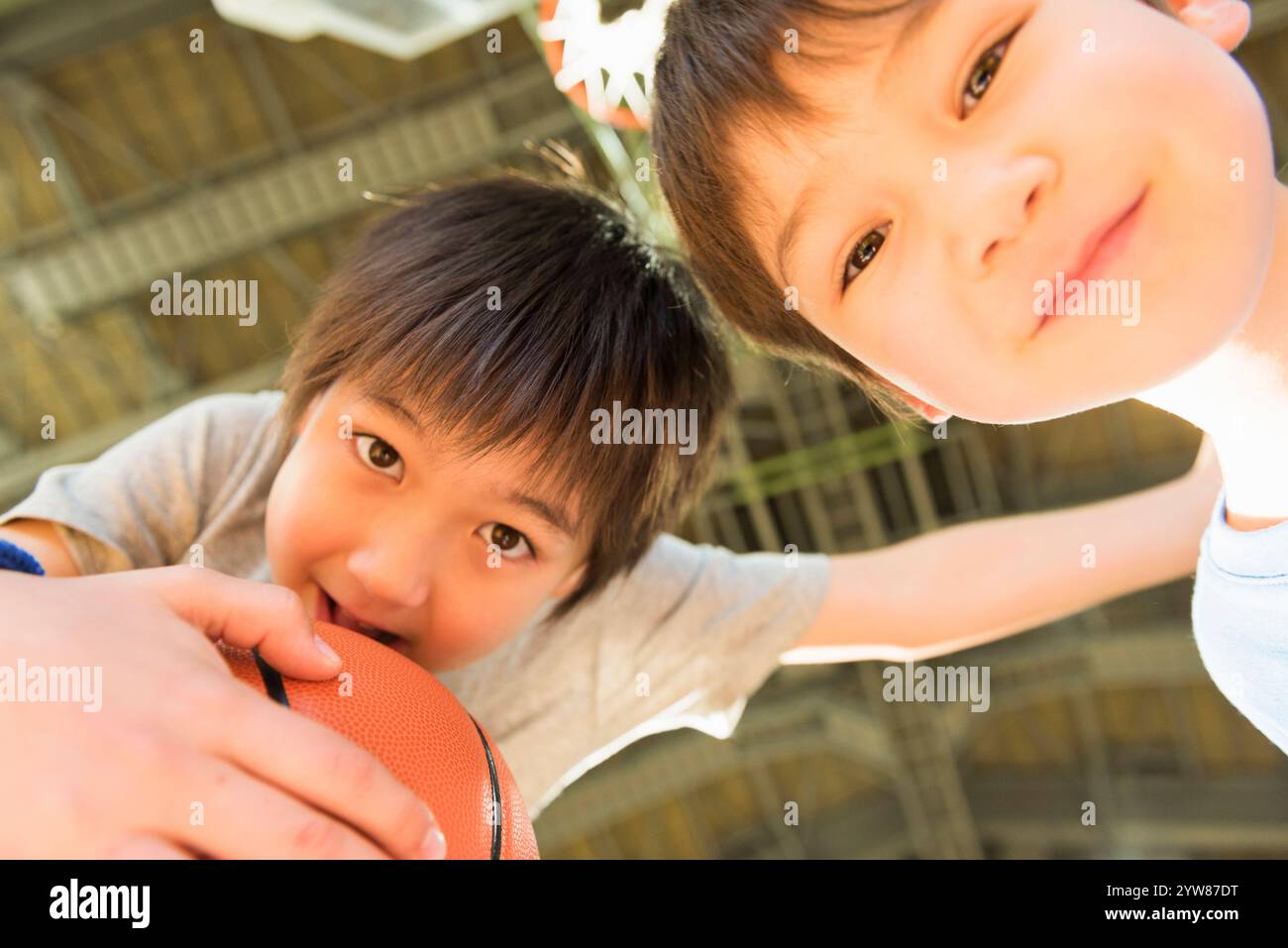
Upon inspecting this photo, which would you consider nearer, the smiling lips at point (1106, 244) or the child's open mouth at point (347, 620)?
the smiling lips at point (1106, 244)

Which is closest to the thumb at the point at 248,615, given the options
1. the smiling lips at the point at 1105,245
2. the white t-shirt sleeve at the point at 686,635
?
the white t-shirt sleeve at the point at 686,635

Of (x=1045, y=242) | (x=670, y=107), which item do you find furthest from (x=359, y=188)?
(x=1045, y=242)

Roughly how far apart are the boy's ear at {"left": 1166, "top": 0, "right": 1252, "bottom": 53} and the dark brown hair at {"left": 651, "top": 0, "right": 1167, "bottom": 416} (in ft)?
0.17

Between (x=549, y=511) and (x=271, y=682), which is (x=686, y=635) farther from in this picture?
(x=271, y=682)

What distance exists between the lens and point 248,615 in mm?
1094

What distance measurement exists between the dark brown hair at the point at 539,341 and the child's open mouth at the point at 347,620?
0.33 m

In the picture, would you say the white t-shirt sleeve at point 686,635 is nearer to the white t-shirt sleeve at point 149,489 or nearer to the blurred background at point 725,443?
the white t-shirt sleeve at point 149,489

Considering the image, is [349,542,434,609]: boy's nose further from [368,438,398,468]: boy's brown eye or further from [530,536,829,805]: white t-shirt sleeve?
[530,536,829,805]: white t-shirt sleeve

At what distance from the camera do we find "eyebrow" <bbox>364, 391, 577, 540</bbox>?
1494mm

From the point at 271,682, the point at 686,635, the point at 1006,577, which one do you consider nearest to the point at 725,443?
the point at 1006,577

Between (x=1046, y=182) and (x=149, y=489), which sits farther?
(x=149, y=489)

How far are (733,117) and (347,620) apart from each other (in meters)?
0.99

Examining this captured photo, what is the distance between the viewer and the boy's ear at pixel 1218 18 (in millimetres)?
1441

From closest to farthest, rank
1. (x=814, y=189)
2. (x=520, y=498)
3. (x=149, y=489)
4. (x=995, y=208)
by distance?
(x=995, y=208)
(x=814, y=189)
(x=520, y=498)
(x=149, y=489)
